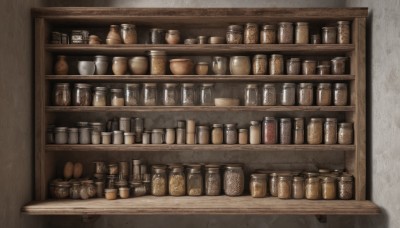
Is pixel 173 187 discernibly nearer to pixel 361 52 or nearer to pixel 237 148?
pixel 237 148

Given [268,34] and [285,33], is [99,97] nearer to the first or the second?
[268,34]

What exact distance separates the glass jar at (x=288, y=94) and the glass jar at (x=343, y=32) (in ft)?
1.55

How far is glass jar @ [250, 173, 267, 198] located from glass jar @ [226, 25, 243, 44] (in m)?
0.98

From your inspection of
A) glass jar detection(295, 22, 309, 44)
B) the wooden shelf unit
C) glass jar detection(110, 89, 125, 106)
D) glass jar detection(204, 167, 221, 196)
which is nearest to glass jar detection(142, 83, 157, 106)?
the wooden shelf unit

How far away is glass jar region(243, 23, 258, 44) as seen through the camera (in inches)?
139

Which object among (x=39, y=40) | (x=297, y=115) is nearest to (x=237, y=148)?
(x=297, y=115)

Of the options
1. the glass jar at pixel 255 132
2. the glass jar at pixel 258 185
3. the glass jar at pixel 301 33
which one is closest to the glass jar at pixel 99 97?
the glass jar at pixel 255 132

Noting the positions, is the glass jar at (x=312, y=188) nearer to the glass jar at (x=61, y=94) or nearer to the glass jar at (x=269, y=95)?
the glass jar at (x=269, y=95)

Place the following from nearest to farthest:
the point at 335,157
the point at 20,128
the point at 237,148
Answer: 1. the point at 20,128
2. the point at 237,148
3. the point at 335,157

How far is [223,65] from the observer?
11.8 ft

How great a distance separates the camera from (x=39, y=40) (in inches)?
137

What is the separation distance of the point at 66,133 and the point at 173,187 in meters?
0.88

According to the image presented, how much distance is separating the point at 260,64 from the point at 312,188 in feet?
3.13

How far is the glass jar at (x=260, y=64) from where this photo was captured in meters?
3.53
